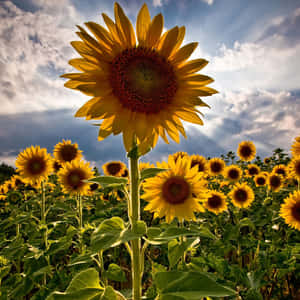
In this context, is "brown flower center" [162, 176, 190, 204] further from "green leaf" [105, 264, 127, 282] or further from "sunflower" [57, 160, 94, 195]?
"sunflower" [57, 160, 94, 195]

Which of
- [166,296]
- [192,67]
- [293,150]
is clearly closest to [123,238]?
[166,296]

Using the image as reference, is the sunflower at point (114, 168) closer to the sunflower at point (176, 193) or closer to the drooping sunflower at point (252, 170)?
the sunflower at point (176, 193)

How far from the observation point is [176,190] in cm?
210

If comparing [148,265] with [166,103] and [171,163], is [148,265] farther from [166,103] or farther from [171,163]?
[166,103]

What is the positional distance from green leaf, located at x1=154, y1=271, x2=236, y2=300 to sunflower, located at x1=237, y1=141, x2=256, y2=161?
6403 mm

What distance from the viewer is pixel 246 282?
2.39 metres

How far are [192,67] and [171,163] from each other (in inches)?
38.3

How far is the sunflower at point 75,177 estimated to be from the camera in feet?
10.8

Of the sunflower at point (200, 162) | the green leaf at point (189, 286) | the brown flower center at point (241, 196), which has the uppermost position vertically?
the sunflower at point (200, 162)

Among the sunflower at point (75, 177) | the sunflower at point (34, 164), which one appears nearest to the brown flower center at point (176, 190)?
the sunflower at point (75, 177)

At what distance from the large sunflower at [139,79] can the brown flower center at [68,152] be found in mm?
2848

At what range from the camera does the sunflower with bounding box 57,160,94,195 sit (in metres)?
3.28

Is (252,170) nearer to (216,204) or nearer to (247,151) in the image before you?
(247,151)

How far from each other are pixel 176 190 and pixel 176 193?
30mm
